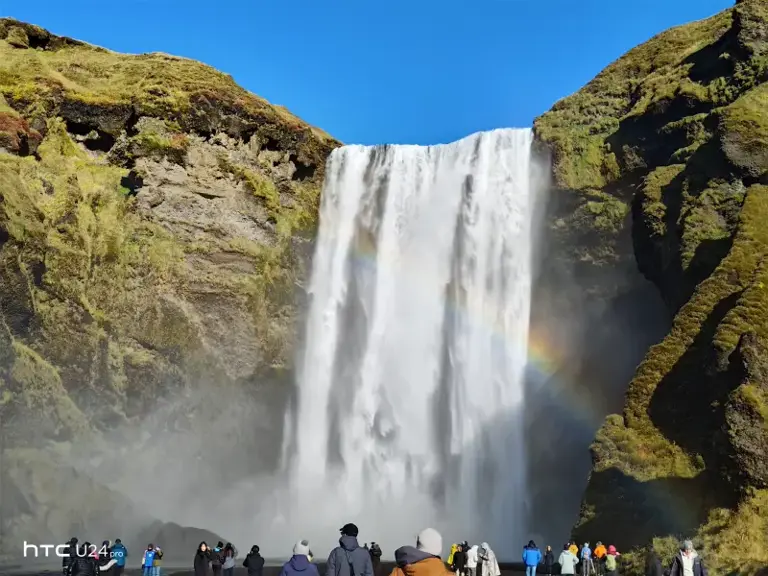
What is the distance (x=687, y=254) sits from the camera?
33375mm

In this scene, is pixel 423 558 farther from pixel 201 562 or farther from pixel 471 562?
pixel 471 562

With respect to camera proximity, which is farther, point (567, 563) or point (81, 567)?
point (567, 563)

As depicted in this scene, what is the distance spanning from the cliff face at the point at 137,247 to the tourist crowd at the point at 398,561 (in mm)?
15194

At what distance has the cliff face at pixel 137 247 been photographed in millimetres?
38125

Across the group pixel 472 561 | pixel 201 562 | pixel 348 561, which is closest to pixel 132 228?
pixel 201 562

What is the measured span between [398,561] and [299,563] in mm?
2258

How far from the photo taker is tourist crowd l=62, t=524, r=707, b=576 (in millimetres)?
6660

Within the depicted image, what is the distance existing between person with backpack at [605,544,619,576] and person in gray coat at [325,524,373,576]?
17.3m

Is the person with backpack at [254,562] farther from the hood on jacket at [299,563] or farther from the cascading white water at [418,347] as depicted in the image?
the cascading white water at [418,347]

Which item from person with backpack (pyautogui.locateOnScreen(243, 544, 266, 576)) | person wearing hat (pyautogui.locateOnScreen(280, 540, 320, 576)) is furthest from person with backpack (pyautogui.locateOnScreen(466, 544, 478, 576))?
person wearing hat (pyautogui.locateOnScreen(280, 540, 320, 576))

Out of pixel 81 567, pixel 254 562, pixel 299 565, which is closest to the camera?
pixel 299 565

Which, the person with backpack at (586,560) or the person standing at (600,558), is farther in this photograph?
the person with backpack at (586,560)

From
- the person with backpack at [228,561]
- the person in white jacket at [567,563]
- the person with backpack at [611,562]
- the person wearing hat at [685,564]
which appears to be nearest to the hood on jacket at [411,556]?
the person wearing hat at [685,564]

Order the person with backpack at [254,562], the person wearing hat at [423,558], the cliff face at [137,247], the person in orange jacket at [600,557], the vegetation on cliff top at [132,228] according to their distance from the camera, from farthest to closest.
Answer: the vegetation on cliff top at [132,228], the cliff face at [137,247], the person in orange jacket at [600,557], the person with backpack at [254,562], the person wearing hat at [423,558]
